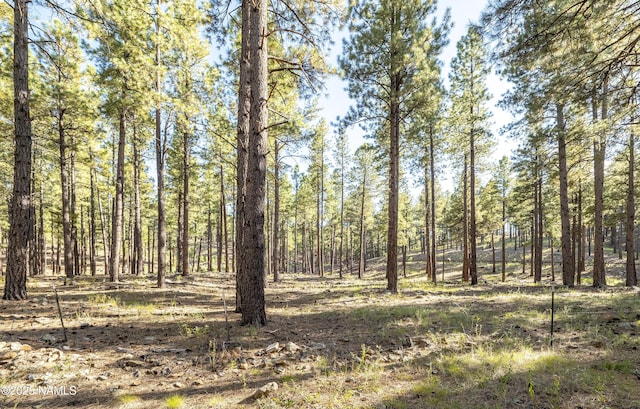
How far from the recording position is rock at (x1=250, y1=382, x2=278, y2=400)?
3645 mm

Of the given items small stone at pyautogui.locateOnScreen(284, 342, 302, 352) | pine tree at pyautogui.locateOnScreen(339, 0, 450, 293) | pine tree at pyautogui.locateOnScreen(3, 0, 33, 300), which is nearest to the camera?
small stone at pyautogui.locateOnScreen(284, 342, 302, 352)

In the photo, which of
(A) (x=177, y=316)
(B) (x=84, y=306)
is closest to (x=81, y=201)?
(B) (x=84, y=306)

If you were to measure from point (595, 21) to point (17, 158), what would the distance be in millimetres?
15022

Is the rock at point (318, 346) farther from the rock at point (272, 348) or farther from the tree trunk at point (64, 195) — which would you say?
the tree trunk at point (64, 195)

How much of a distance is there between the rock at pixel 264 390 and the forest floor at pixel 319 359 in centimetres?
1

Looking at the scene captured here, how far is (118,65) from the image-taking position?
1088 centimetres

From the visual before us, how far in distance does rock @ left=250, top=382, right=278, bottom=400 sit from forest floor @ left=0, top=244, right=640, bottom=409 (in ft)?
0.04

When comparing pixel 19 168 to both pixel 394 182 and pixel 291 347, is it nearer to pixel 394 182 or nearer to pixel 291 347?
pixel 291 347

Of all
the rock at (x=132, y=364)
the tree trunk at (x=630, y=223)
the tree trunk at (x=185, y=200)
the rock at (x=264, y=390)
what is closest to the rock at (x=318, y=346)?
the rock at (x=264, y=390)

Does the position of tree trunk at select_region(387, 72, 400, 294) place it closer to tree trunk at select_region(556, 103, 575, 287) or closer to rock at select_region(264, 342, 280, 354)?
tree trunk at select_region(556, 103, 575, 287)

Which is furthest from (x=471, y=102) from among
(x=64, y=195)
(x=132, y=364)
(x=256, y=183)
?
(x=64, y=195)

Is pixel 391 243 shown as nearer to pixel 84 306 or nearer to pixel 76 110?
pixel 84 306

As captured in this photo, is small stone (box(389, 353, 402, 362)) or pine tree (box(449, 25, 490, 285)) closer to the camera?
small stone (box(389, 353, 402, 362))

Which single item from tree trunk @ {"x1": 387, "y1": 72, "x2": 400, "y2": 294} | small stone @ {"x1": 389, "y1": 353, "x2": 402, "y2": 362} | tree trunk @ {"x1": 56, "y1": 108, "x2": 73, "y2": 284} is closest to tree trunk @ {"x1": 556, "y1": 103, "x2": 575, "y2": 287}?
tree trunk @ {"x1": 387, "y1": 72, "x2": 400, "y2": 294}
